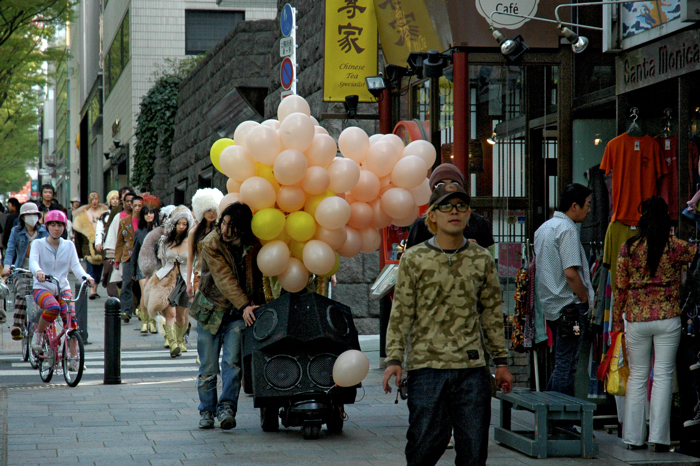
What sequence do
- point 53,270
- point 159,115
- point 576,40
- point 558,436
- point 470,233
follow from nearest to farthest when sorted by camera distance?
point 558,436
point 470,233
point 576,40
point 53,270
point 159,115

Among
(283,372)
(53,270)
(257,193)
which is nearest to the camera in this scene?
(257,193)

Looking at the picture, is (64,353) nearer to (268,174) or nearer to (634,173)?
(268,174)

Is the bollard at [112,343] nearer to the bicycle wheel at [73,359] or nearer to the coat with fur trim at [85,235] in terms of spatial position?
the bicycle wheel at [73,359]

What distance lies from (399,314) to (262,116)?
15174mm

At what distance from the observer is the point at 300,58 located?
620 inches

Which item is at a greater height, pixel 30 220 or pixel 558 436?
pixel 30 220

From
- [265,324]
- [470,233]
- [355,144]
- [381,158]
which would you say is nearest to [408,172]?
[381,158]

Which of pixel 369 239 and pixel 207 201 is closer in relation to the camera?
pixel 369 239

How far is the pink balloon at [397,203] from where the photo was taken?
749 centimetres

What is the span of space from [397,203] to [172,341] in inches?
248

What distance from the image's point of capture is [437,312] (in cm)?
495

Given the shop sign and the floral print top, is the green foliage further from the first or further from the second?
the floral print top

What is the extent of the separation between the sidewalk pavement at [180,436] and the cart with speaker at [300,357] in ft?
0.83

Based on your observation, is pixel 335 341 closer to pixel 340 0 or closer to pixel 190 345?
pixel 340 0
